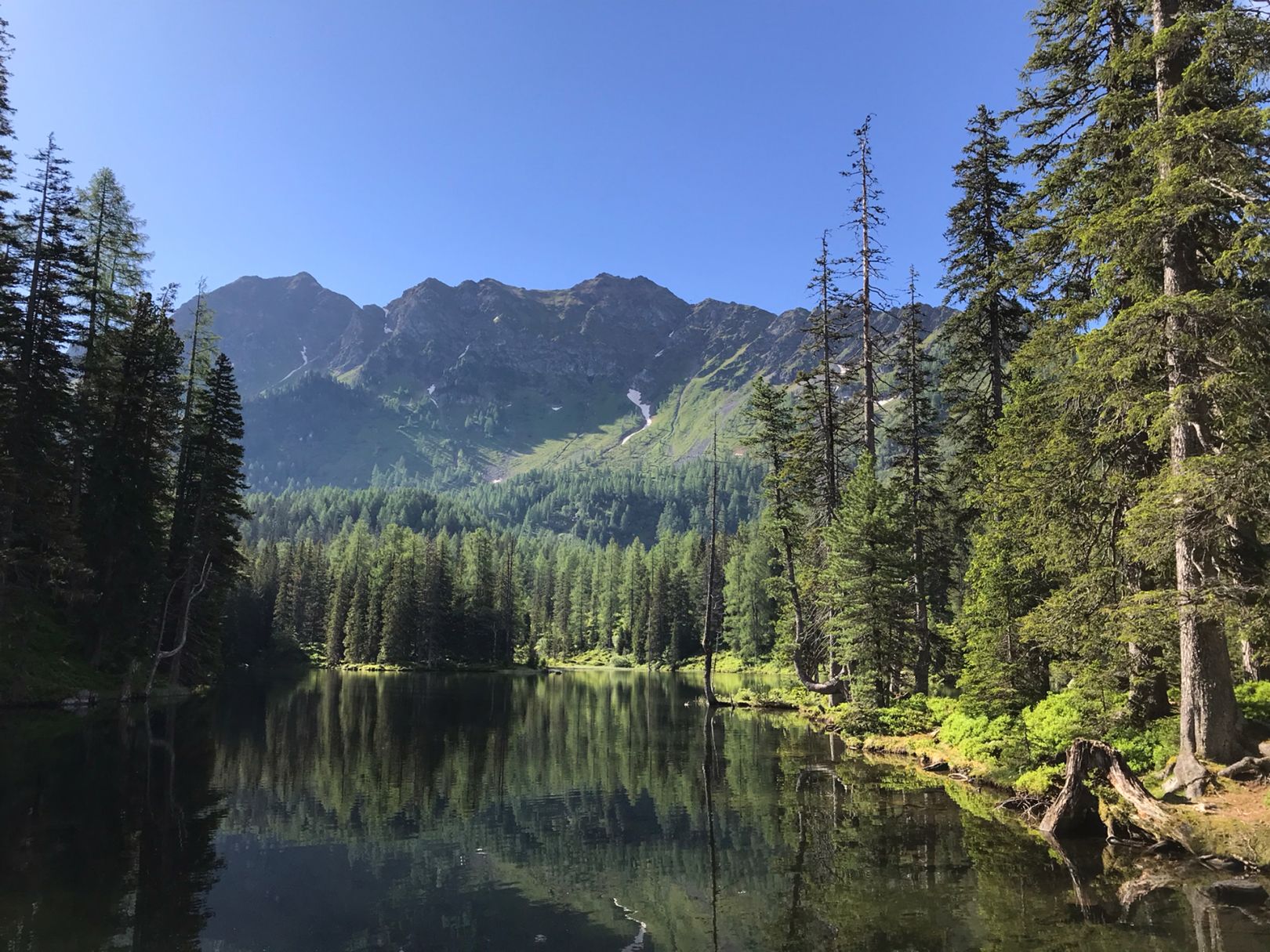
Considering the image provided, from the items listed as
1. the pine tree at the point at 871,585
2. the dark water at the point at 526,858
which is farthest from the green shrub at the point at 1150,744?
the pine tree at the point at 871,585

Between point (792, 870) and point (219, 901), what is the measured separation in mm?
9581

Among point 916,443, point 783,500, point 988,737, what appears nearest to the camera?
point 988,737

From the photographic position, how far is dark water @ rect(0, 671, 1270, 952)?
392 inches

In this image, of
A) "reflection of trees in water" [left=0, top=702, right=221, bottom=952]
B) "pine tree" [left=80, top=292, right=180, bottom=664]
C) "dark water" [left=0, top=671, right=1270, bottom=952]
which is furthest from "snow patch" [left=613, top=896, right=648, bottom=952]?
"pine tree" [left=80, top=292, right=180, bottom=664]

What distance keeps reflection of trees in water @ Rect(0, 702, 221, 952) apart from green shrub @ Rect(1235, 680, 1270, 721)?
1922cm

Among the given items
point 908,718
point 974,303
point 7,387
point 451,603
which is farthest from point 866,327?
point 451,603

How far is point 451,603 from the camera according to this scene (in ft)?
309

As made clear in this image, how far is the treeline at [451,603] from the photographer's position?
89.7m

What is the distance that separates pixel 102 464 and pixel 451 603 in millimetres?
58592

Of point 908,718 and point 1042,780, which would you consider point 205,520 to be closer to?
point 908,718

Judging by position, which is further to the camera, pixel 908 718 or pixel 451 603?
pixel 451 603

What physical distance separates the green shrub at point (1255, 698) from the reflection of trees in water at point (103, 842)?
19219 millimetres

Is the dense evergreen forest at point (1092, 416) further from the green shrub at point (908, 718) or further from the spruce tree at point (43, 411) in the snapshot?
the spruce tree at point (43, 411)

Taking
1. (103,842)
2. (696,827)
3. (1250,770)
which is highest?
(1250,770)
